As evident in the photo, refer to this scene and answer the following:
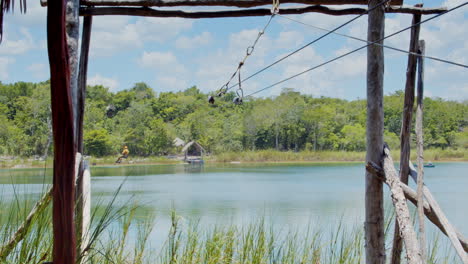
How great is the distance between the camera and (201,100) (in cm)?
3384

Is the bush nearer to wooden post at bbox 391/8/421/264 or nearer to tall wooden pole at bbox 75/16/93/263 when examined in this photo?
tall wooden pole at bbox 75/16/93/263

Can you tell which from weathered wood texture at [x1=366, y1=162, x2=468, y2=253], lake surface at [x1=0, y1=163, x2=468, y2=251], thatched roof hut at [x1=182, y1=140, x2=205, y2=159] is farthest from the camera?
thatched roof hut at [x1=182, y1=140, x2=205, y2=159]

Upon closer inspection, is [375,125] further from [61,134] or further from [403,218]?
[61,134]

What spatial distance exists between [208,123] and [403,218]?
27.2 meters

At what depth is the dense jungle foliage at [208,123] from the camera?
89.4ft

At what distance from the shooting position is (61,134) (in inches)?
54.2

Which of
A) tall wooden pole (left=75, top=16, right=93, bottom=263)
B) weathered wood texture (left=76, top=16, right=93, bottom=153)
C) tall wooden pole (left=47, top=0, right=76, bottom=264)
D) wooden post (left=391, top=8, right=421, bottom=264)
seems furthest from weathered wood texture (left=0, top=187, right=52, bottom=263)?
wooden post (left=391, top=8, right=421, bottom=264)

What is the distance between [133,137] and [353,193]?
1686cm

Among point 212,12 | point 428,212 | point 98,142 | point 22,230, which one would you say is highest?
point 212,12

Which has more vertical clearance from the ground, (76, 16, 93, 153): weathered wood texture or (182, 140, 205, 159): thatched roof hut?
(76, 16, 93, 153): weathered wood texture

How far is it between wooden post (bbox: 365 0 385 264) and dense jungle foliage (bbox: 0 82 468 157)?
23.9 meters

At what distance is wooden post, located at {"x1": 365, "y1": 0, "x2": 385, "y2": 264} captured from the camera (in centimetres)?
260

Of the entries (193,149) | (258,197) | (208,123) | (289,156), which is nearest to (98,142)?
(193,149)

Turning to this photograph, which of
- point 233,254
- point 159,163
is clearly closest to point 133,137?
point 159,163
